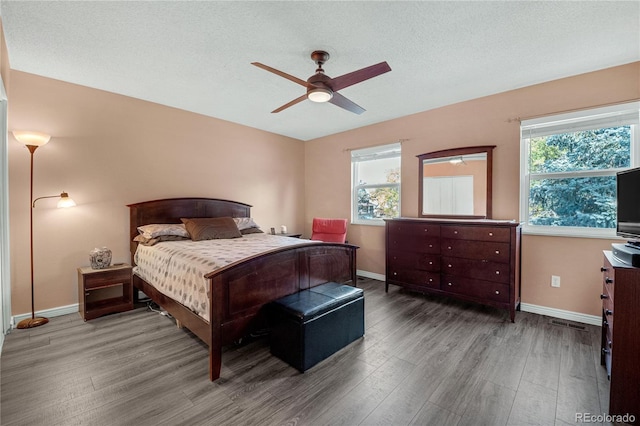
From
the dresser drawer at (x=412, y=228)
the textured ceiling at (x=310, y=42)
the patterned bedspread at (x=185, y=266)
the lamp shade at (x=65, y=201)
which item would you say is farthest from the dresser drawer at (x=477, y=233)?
the lamp shade at (x=65, y=201)

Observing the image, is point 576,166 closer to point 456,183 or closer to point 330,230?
point 456,183

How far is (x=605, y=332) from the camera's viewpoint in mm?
2072

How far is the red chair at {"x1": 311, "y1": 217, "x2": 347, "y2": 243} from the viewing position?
466 centimetres

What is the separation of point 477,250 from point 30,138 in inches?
187

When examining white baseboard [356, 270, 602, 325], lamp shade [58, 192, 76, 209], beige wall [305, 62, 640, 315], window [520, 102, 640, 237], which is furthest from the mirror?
lamp shade [58, 192, 76, 209]

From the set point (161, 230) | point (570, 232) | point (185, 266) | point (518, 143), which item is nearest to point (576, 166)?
point (518, 143)

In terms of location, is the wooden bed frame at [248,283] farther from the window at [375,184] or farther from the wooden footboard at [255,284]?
the window at [375,184]

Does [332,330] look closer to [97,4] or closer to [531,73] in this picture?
[97,4]

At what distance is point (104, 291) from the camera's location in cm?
334

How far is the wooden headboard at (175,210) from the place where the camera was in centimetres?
356

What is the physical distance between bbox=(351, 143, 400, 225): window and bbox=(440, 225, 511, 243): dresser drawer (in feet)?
3.71

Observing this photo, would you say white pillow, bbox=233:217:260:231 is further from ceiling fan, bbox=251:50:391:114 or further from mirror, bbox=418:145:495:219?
mirror, bbox=418:145:495:219

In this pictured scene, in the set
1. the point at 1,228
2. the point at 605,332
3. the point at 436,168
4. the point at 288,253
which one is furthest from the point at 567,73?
the point at 1,228

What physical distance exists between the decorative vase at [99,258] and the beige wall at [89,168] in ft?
0.87
